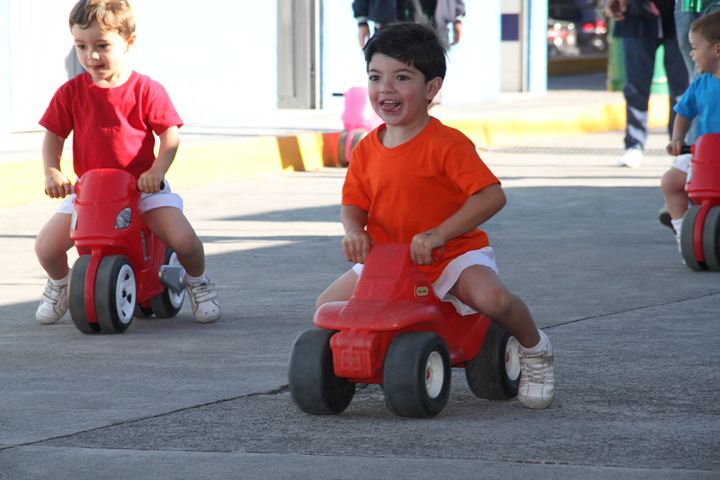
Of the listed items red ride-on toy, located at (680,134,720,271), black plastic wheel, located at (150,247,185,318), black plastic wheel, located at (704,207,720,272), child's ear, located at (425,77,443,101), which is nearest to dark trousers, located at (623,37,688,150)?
red ride-on toy, located at (680,134,720,271)

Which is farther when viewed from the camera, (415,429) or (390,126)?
(390,126)

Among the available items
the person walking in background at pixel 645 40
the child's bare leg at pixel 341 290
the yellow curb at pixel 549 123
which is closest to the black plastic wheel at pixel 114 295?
the child's bare leg at pixel 341 290

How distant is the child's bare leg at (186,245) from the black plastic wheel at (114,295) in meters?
0.23

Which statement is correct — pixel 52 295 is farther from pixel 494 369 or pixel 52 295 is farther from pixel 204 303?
pixel 494 369

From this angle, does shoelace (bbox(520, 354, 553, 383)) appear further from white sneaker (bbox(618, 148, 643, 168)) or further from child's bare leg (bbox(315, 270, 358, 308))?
white sneaker (bbox(618, 148, 643, 168))

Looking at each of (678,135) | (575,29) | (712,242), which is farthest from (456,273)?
(575,29)

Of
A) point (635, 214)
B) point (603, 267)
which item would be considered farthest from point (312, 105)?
point (603, 267)

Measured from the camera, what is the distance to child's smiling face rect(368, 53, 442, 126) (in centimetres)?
452

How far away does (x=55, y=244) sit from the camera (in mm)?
6012

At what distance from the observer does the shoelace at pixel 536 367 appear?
14.7 feet

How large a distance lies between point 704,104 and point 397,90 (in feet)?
11.0

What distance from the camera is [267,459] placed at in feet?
12.5

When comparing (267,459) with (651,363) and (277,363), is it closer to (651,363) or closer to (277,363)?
(277,363)

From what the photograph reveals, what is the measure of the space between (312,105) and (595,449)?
1305cm
